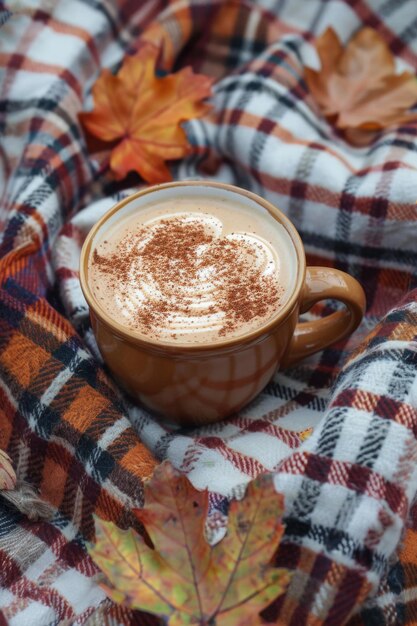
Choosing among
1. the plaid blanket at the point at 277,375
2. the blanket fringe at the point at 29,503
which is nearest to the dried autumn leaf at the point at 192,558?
the plaid blanket at the point at 277,375

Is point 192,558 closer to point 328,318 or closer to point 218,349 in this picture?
point 218,349

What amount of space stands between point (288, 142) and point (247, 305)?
0.35 meters

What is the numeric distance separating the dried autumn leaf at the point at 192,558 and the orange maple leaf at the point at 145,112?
53 cm

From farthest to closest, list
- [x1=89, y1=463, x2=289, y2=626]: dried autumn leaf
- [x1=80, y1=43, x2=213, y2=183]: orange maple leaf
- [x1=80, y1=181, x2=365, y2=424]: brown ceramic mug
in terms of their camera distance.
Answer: [x1=80, y1=43, x2=213, y2=183]: orange maple leaf < [x1=80, y1=181, x2=365, y2=424]: brown ceramic mug < [x1=89, y1=463, x2=289, y2=626]: dried autumn leaf

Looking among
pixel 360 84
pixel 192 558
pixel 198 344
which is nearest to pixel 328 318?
pixel 198 344

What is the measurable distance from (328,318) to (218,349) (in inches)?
7.5

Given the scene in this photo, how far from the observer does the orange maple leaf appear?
1084 mm

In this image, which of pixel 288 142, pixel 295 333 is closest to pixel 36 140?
pixel 288 142

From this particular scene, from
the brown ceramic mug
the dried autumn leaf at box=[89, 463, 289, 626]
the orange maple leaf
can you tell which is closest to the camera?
the dried autumn leaf at box=[89, 463, 289, 626]

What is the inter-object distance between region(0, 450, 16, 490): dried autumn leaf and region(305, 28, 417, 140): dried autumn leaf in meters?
0.66

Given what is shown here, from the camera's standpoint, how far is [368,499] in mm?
690

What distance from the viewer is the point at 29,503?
812mm

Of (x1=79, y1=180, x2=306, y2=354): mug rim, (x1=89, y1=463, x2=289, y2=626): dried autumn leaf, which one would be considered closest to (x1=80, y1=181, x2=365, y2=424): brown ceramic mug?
(x1=79, y1=180, x2=306, y2=354): mug rim

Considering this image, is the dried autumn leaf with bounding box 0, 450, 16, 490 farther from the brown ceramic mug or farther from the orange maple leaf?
the orange maple leaf
